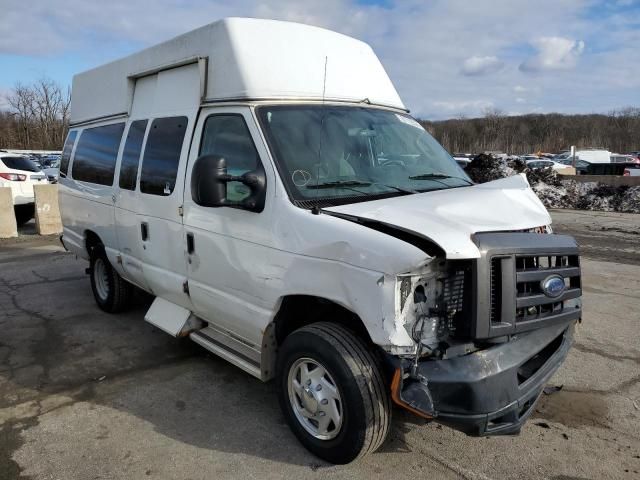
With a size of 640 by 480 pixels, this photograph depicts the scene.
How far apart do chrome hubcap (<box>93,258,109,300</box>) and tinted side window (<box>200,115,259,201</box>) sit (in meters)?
3.10

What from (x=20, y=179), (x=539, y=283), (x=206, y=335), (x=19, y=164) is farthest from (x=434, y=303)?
(x=19, y=164)

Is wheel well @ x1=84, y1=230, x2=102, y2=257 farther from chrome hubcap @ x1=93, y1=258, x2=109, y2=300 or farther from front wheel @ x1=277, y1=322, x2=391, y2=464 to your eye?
front wheel @ x1=277, y1=322, x2=391, y2=464

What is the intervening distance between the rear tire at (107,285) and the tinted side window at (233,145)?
276 centimetres

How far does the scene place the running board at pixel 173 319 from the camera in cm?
454

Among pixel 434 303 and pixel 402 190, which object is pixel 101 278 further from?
pixel 434 303

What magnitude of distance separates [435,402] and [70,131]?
6264 mm

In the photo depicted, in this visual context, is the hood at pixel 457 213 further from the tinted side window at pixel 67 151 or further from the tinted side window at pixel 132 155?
the tinted side window at pixel 67 151

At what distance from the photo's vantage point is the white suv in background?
1270 cm

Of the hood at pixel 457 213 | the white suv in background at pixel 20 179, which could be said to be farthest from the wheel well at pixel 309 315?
the white suv in background at pixel 20 179

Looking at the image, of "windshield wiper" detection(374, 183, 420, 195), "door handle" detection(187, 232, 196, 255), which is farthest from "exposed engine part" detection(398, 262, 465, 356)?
"door handle" detection(187, 232, 196, 255)

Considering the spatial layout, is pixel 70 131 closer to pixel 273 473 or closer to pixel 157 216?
pixel 157 216

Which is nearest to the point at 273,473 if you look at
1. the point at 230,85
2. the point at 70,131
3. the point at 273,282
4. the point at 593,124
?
the point at 273,282

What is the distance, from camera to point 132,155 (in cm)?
514

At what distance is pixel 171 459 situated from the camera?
338cm
